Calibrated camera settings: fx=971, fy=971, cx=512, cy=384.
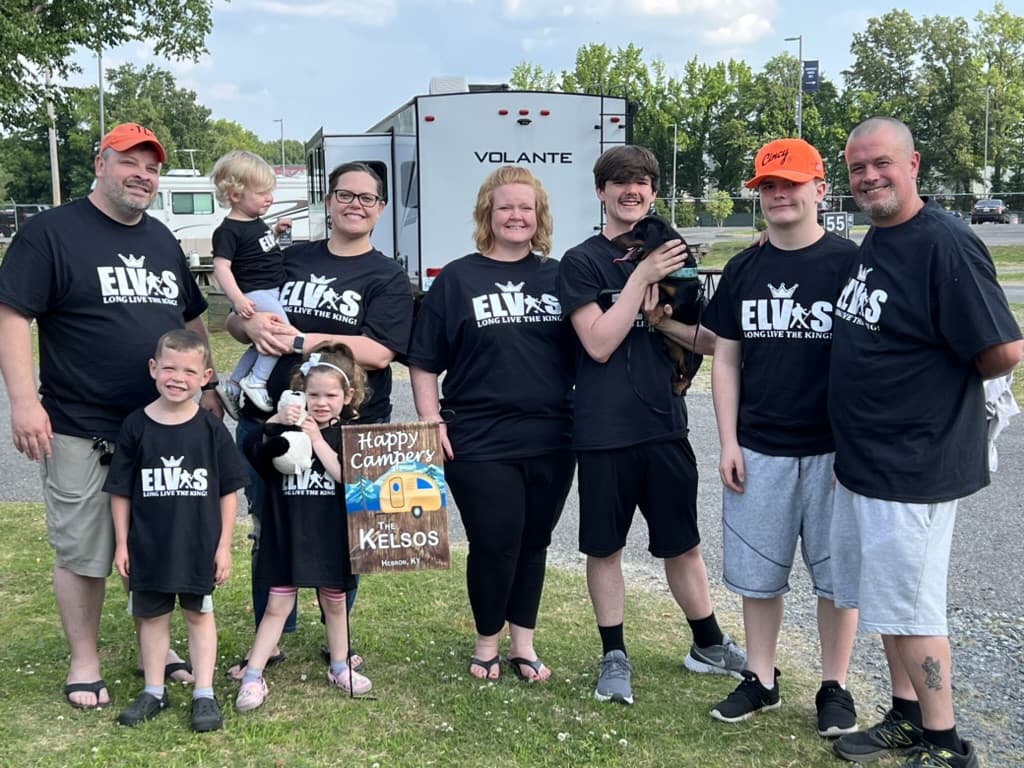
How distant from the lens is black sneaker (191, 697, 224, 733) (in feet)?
11.6

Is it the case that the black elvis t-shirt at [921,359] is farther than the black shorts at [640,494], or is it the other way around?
the black shorts at [640,494]

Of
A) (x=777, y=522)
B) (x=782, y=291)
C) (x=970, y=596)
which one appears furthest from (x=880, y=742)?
(x=970, y=596)

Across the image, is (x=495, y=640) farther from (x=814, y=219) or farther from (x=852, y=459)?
(x=814, y=219)

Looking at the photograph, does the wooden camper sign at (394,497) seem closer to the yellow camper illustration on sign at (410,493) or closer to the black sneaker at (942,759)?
the yellow camper illustration on sign at (410,493)

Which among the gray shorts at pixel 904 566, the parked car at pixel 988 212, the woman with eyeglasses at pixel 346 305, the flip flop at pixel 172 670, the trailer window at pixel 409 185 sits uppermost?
the parked car at pixel 988 212

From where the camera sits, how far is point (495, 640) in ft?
13.4

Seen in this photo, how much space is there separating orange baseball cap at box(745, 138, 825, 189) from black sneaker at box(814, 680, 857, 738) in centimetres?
188

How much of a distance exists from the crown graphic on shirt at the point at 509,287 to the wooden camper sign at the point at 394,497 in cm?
61

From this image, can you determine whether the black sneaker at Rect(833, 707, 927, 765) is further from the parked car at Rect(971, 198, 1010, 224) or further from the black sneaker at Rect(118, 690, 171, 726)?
the parked car at Rect(971, 198, 1010, 224)

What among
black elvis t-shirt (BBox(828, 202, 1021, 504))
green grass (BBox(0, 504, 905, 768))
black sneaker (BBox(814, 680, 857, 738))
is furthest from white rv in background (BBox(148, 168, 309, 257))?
black elvis t-shirt (BBox(828, 202, 1021, 504))

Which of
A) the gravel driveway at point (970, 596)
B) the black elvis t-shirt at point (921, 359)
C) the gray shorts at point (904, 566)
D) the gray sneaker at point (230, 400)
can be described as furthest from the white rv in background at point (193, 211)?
the gray shorts at point (904, 566)

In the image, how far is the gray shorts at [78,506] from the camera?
3.66m

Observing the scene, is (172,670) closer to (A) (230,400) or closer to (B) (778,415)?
(A) (230,400)

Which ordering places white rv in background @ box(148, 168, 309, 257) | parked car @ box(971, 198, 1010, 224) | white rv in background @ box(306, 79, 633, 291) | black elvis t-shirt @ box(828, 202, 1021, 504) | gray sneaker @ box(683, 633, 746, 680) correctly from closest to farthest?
1. black elvis t-shirt @ box(828, 202, 1021, 504)
2. gray sneaker @ box(683, 633, 746, 680)
3. white rv in background @ box(306, 79, 633, 291)
4. white rv in background @ box(148, 168, 309, 257)
5. parked car @ box(971, 198, 1010, 224)
